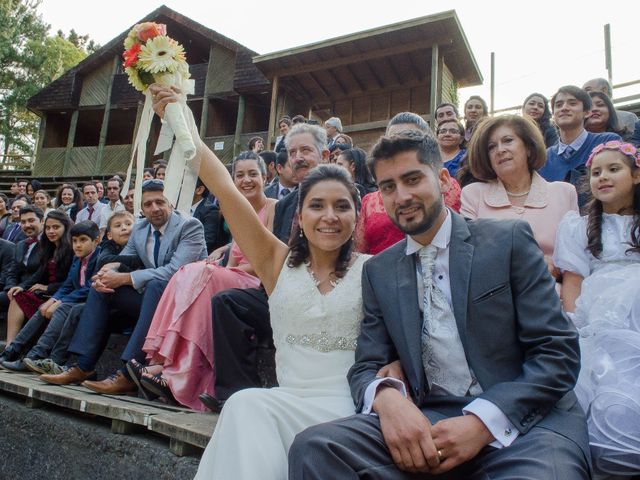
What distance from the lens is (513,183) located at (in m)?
3.29

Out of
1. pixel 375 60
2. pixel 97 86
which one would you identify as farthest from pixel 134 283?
pixel 97 86

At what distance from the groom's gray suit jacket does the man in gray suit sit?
2.26m

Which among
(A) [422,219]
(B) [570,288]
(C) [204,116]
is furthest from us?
(C) [204,116]

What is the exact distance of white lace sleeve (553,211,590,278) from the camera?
2.67 metres

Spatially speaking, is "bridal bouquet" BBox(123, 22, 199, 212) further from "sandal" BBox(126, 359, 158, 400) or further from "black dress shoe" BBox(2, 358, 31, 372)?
"black dress shoe" BBox(2, 358, 31, 372)

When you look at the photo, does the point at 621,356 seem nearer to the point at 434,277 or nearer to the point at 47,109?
the point at 434,277

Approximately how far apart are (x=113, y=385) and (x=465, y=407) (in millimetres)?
2756

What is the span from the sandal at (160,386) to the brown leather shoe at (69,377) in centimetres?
95

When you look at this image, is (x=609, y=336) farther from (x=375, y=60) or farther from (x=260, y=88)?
(x=260, y=88)

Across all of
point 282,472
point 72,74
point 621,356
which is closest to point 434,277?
point 621,356

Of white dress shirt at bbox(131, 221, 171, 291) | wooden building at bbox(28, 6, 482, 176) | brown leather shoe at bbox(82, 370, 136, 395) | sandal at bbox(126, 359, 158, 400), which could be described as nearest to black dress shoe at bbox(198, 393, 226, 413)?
sandal at bbox(126, 359, 158, 400)

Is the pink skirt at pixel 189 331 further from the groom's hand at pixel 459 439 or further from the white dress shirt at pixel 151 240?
the groom's hand at pixel 459 439

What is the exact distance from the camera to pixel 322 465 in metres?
1.43

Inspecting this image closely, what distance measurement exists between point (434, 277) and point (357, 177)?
2.59 meters
